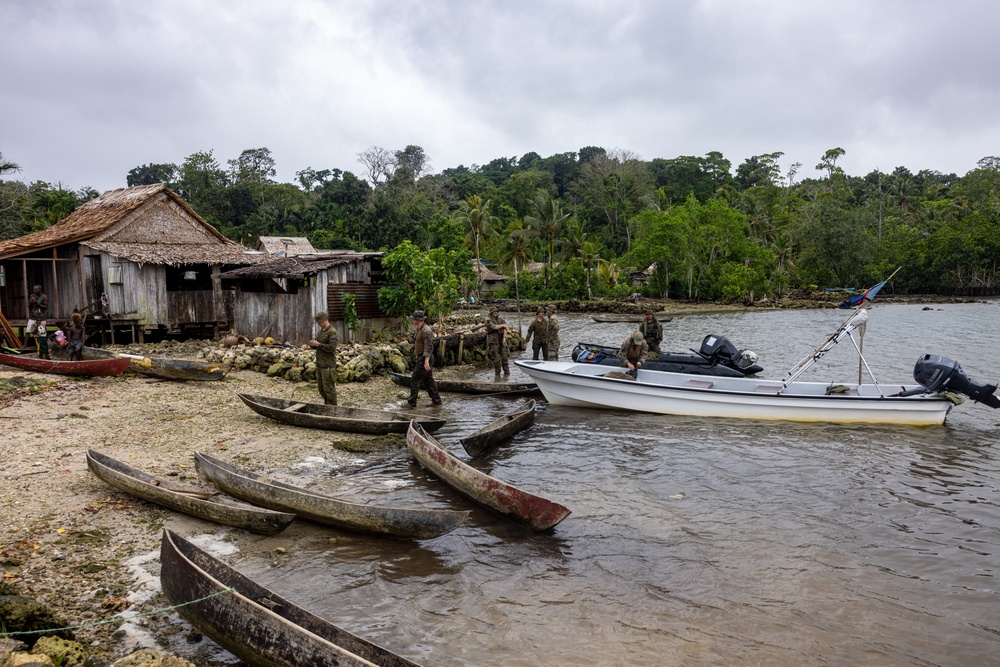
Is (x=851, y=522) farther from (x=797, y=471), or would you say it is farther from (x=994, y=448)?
(x=994, y=448)

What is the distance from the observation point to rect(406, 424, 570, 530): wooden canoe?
7.22 meters

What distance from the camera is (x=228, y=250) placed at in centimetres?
2192

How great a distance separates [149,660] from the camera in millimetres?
4332

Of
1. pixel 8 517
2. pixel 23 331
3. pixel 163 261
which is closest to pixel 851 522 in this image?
pixel 8 517

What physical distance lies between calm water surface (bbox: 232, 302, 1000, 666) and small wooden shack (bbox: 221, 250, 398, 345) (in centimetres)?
834

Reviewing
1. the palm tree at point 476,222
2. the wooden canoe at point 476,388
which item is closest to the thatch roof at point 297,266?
the wooden canoe at point 476,388

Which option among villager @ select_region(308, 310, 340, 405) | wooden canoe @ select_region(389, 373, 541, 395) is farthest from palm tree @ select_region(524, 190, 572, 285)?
villager @ select_region(308, 310, 340, 405)

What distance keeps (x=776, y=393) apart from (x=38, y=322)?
19.4 m

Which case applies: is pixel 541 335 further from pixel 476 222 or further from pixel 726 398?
pixel 476 222

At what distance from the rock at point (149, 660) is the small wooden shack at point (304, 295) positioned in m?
13.9

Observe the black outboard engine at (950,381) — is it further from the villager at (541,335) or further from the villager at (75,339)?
the villager at (75,339)

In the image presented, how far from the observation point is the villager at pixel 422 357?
1268cm

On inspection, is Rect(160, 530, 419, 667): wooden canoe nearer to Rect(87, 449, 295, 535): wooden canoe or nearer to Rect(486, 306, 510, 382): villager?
Rect(87, 449, 295, 535): wooden canoe

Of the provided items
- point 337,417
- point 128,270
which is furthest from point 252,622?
point 128,270
